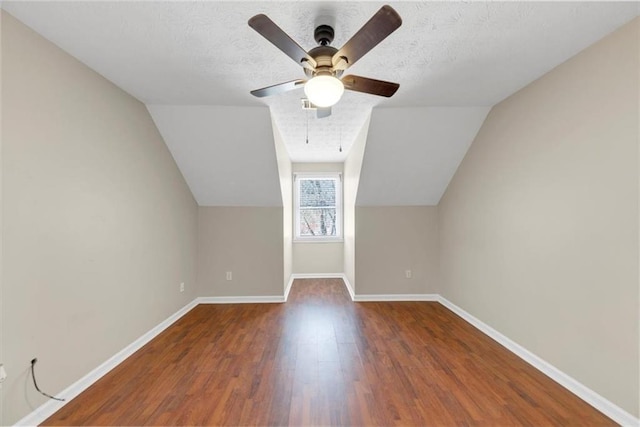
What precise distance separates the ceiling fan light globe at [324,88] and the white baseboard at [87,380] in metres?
2.57

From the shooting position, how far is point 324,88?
5.05ft

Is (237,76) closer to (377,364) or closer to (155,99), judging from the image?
(155,99)

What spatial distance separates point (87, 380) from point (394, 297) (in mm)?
3648

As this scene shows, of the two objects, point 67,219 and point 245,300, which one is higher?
point 67,219

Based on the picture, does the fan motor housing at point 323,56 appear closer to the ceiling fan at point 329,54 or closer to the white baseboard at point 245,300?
the ceiling fan at point 329,54

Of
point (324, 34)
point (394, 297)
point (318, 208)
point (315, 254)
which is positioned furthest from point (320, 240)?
point (324, 34)

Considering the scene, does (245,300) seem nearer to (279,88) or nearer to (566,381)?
(279,88)

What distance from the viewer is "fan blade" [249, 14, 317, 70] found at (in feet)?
4.28

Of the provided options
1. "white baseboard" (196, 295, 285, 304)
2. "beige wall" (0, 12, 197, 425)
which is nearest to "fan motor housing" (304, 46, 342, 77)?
"beige wall" (0, 12, 197, 425)

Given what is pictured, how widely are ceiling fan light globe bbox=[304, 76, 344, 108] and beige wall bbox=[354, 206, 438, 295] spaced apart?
9.35ft

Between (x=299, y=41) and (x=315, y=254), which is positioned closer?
(x=299, y=41)

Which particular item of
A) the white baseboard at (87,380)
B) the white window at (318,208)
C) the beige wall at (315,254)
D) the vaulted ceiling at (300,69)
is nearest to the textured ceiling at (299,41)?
the vaulted ceiling at (300,69)

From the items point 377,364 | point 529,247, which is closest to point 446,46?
point 529,247

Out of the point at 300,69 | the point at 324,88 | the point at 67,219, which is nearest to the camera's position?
the point at 324,88
